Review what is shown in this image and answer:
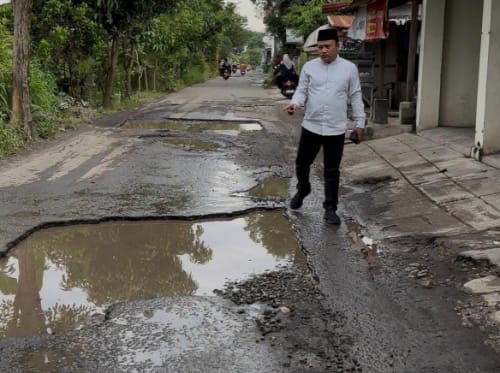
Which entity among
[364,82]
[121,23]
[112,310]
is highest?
[121,23]

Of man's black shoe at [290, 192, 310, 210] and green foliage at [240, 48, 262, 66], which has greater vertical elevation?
green foliage at [240, 48, 262, 66]

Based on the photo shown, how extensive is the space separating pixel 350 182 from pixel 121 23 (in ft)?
35.3

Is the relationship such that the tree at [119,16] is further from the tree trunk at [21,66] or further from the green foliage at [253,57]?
the green foliage at [253,57]

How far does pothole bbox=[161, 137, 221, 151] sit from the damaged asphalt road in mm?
1506

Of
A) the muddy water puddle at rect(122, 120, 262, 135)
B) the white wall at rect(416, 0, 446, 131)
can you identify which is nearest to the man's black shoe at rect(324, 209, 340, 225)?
the white wall at rect(416, 0, 446, 131)

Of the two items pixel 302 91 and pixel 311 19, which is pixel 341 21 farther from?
pixel 302 91

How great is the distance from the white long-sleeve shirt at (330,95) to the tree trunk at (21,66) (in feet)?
22.0

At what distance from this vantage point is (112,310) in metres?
4.03

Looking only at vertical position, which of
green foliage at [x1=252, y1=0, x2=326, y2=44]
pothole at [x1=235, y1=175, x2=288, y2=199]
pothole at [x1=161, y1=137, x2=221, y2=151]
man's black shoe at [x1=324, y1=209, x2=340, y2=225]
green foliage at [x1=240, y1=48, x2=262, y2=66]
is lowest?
pothole at [x1=235, y1=175, x2=288, y2=199]

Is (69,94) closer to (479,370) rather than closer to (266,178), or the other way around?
(266,178)

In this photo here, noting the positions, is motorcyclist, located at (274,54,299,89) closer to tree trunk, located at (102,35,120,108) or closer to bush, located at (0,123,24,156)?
tree trunk, located at (102,35,120,108)

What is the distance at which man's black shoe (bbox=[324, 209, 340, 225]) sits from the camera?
237 inches

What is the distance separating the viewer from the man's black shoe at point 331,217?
6014 millimetres

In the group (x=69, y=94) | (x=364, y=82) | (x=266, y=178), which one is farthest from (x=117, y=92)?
(x=266, y=178)
